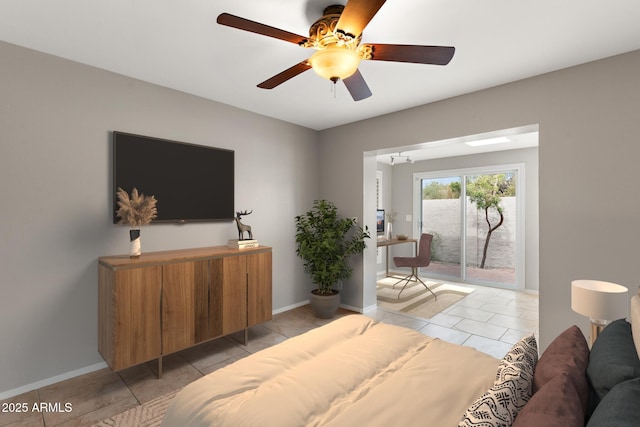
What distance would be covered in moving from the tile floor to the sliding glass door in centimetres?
79

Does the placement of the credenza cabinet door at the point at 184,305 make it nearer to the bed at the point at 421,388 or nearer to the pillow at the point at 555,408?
the bed at the point at 421,388

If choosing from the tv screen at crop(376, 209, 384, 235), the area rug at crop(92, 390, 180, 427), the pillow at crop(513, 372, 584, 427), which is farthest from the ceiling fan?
the tv screen at crop(376, 209, 384, 235)

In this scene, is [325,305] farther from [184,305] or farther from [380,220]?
[380,220]

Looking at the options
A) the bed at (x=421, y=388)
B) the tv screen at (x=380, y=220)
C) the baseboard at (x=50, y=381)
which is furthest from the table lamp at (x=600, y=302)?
the tv screen at (x=380, y=220)

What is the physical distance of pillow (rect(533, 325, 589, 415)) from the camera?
1040mm

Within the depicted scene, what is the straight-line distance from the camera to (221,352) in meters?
3.00

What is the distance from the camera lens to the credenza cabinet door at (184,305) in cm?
257

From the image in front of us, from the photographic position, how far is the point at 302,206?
4434mm

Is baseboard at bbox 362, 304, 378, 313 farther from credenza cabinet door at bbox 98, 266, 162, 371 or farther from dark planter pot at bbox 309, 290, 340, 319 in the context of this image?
credenza cabinet door at bbox 98, 266, 162, 371

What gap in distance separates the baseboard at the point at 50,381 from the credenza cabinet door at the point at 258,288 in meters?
1.36

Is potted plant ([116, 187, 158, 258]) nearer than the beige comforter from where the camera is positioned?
No

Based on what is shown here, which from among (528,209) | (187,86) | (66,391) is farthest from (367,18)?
(528,209)

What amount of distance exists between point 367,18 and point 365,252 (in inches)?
124

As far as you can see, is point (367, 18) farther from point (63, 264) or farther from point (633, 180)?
point (63, 264)
